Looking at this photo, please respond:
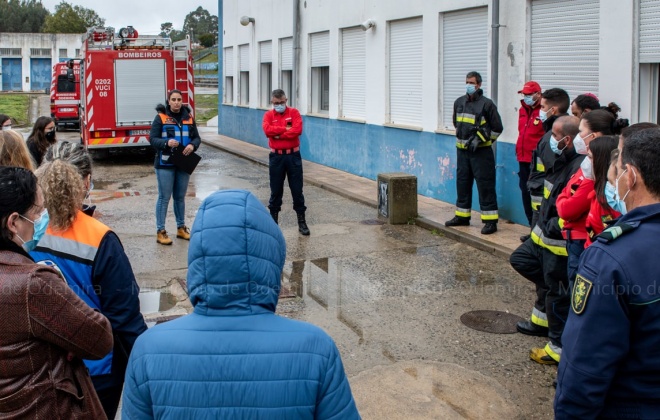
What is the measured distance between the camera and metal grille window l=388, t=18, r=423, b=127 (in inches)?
511

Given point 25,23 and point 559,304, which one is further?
point 25,23

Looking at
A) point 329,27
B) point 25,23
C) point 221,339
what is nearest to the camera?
point 221,339

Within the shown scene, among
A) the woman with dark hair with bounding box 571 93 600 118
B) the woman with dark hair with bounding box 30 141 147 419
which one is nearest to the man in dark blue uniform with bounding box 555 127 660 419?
the woman with dark hair with bounding box 30 141 147 419

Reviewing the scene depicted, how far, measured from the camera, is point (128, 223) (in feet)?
36.1

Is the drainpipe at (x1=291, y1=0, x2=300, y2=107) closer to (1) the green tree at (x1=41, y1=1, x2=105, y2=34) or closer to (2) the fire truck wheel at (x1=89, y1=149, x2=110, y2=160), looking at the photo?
(2) the fire truck wheel at (x1=89, y1=149, x2=110, y2=160)

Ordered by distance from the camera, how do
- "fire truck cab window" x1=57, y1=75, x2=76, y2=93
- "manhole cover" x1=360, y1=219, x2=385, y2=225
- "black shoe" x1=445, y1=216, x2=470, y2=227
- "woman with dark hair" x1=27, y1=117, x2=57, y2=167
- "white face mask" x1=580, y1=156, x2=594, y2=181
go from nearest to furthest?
"white face mask" x1=580, y1=156, x2=594, y2=181 < "woman with dark hair" x1=27, y1=117, x2=57, y2=167 < "black shoe" x1=445, y1=216, x2=470, y2=227 < "manhole cover" x1=360, y1=219, x2=385, y2=225 < "fire truck cab window" x1=57, y1=75, x2=76, y2=93

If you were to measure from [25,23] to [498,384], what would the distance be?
109409 millimetres

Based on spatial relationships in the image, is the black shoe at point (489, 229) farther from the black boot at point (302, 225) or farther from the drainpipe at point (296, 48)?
the drainpipe at point (296, 48)

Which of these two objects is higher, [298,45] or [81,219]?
[298,45]

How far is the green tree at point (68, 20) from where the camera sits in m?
89.9

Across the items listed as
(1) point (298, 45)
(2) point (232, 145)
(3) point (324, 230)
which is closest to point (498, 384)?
(3) point (324, 230)

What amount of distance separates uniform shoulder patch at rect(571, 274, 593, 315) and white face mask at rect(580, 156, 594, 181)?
2.28 m

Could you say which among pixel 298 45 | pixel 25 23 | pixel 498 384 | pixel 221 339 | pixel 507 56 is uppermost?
pixel 25 23

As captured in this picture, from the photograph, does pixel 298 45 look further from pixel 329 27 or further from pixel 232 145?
pixel 232 145
